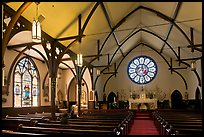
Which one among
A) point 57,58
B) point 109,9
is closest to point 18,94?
point 57,58

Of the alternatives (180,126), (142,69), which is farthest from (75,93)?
(180,126)

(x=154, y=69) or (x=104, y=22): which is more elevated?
(x=104, y=22)

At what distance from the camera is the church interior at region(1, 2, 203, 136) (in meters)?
6.13

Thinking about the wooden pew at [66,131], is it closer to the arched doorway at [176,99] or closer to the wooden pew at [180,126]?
the wooden pew at [180,126]

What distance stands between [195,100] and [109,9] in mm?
10769

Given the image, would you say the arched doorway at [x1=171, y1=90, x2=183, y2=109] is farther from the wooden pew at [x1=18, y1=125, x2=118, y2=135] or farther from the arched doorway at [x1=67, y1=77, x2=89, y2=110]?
the wooden pew at [x1=18, y1=125, x2=118, y2=135]

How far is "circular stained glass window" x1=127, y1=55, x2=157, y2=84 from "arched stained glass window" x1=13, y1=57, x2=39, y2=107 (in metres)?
9.63

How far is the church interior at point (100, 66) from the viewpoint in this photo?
20.1ft

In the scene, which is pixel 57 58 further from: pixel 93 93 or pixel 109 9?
pixel 93 93

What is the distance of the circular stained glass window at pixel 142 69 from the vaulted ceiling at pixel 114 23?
3333 millimetres

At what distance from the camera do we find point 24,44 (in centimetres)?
1072

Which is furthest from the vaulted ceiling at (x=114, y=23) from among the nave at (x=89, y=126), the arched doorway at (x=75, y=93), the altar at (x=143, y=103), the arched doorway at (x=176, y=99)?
the altar at (x=143, y=103)

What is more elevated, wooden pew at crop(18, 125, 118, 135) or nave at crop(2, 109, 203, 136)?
wooden pew at crop(18, 125, 118, 135)

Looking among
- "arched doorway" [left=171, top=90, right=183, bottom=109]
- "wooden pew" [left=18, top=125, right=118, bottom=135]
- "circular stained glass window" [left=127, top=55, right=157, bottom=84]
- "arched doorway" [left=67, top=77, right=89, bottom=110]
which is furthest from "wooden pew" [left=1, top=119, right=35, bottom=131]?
"arched doorway" [left=171, top=90, right=183, bottom=109]
